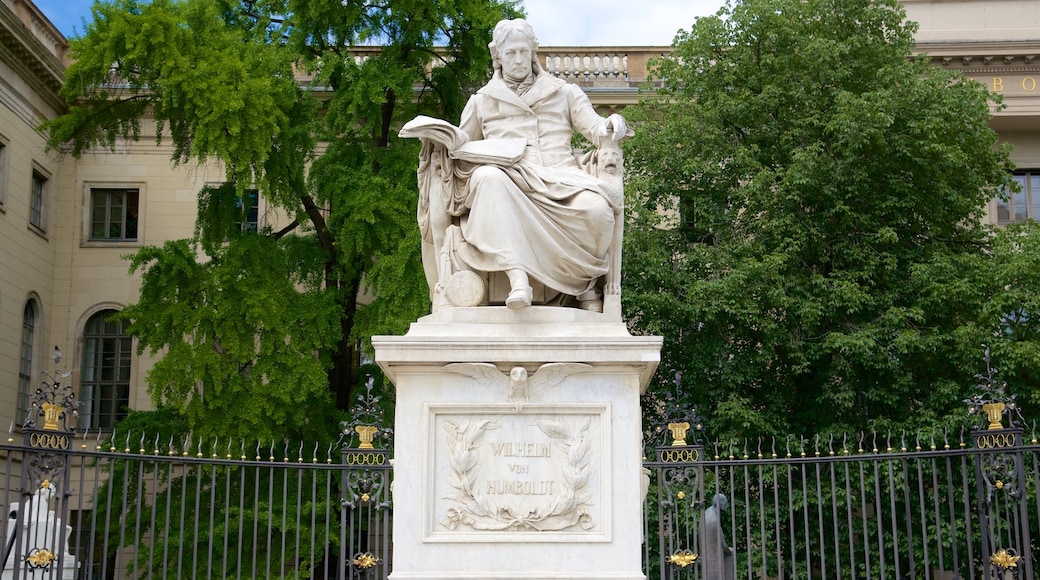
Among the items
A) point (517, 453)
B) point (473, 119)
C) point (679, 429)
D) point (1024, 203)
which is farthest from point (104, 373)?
point (517, 453)

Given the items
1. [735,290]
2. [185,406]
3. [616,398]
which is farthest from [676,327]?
[616,398]

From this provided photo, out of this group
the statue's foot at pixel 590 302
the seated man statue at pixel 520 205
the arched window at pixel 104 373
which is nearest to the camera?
the seated man statue at pixel 520 205

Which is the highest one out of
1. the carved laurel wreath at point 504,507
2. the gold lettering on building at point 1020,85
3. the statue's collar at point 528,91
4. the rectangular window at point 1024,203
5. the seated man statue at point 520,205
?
A: the gold lettering on building at point 1020,85

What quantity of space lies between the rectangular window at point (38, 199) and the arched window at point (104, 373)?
95.4 inches

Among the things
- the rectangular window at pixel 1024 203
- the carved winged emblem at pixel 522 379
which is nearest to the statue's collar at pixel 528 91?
the carved winged emblem at pixel 522 379

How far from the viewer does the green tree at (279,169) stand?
18.3m

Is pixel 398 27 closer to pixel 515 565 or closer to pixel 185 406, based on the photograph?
pixel 185 406

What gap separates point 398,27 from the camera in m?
20.1

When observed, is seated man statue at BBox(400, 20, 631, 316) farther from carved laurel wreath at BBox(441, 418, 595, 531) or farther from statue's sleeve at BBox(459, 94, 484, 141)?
carved laurel wreath at BBox(441, 418, 595, 531)

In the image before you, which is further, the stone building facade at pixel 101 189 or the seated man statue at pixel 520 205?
the stone building facade at pixel 101 189

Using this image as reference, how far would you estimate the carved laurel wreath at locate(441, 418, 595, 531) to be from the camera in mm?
6746

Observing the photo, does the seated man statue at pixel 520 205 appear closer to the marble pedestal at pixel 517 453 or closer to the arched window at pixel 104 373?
the marble pedestal at pixel 517 453

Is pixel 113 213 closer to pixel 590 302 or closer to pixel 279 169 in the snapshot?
pixel 279 169

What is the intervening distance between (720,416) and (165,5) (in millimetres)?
10162
